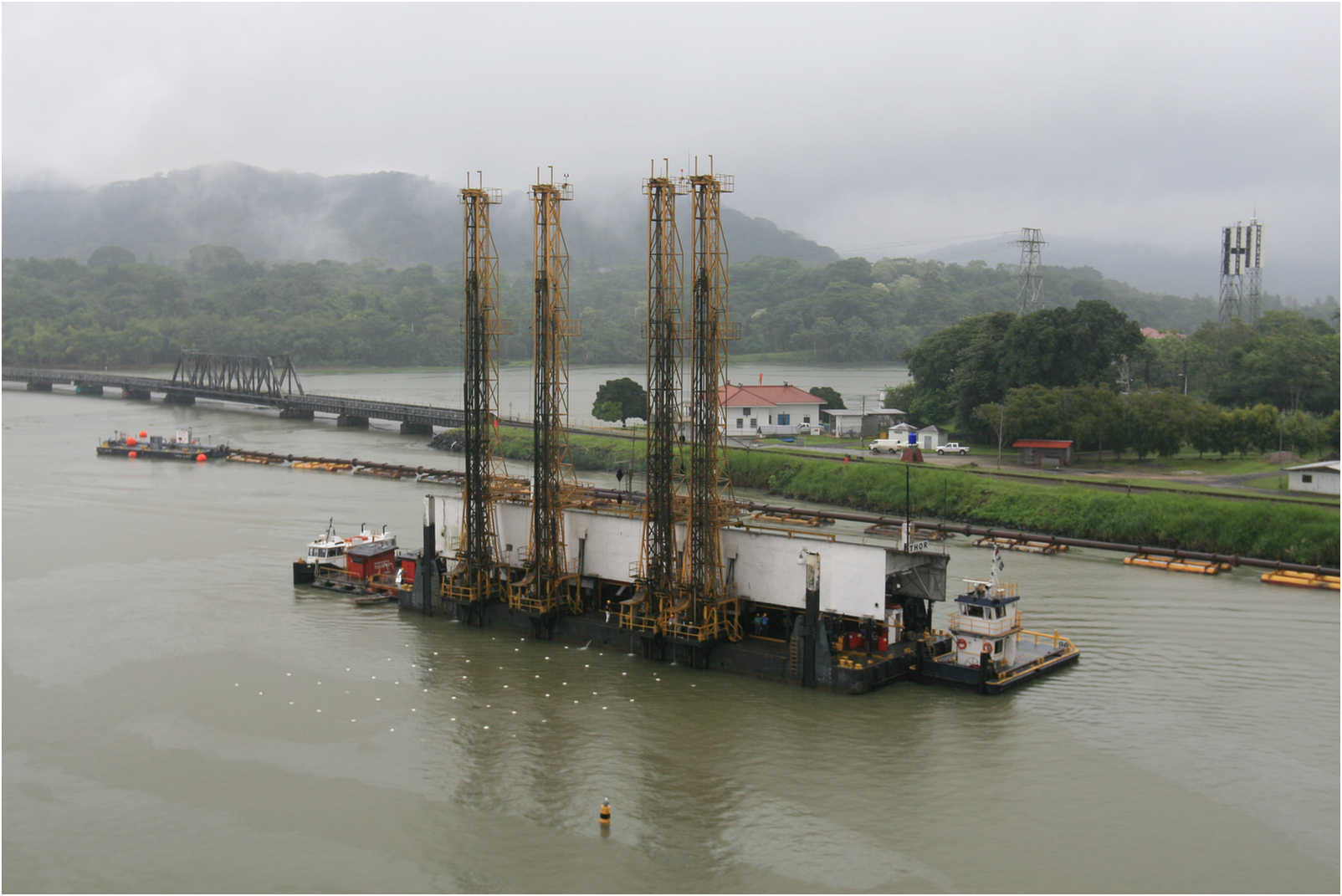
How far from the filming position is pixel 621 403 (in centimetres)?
6744

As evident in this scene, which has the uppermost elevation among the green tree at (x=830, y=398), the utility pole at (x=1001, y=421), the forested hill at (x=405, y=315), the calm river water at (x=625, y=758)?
the forested hill at (x=405, y=315)

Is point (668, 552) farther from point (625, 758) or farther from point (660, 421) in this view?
point (625, 758)

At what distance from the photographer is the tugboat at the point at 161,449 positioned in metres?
64.2

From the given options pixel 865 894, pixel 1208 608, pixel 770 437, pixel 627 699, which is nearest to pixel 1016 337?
pixel 770 437

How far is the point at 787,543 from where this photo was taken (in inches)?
999

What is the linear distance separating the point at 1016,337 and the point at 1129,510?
19.7 metres

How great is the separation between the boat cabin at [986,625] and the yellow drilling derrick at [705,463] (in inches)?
183

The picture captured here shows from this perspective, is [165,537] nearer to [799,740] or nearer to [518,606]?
[518,606]

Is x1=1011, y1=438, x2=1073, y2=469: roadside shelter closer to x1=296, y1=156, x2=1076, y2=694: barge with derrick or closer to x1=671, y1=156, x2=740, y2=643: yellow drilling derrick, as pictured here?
x1=296, y1=156, x2=1076, y2=694: barge with derrick

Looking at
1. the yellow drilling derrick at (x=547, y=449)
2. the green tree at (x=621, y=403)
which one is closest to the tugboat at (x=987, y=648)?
the yellow drilling derrick at (x=547, y=449)

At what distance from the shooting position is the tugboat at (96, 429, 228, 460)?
6425cm

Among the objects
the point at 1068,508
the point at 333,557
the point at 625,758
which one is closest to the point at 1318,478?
the point at 1068,508

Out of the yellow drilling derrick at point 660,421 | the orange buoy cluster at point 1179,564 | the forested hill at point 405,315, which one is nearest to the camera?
the yellow drilling derrick at point 660,421

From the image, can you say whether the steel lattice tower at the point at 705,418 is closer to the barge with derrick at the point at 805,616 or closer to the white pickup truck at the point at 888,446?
the barge with derrick at the point at 805,616
